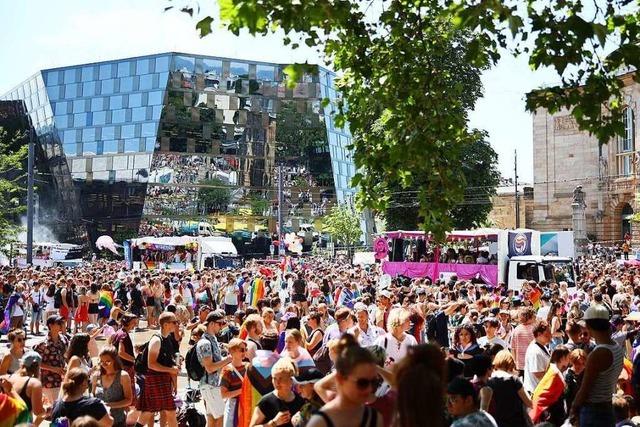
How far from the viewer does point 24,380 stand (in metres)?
7.19

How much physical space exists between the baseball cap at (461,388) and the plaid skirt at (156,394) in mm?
4326

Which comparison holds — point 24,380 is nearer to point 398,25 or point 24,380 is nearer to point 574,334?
point 398,25

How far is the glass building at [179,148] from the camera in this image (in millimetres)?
76562

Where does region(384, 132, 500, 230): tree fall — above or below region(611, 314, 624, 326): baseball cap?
above

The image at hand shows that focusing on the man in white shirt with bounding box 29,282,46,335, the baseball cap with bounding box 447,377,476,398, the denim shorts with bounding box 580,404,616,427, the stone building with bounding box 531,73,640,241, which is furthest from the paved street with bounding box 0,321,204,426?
the stone building with bounding box 531,73,640,241

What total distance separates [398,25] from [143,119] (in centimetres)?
7070

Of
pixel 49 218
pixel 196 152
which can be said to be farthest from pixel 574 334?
pixel 49 218

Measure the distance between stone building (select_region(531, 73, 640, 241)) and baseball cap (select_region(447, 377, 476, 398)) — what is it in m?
55.4

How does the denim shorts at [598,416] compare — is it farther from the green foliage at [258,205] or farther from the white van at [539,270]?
the green foliage at [258,205]

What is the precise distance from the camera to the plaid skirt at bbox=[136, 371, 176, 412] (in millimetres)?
8734

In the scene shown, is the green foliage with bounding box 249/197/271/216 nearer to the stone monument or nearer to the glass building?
the glass building

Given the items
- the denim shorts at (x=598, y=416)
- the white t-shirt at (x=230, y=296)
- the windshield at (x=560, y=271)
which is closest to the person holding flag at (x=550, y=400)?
the denim shorts at (x=598, y=416)

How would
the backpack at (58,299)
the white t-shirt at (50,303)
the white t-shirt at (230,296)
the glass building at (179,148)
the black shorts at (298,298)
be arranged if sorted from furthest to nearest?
the glass building at (179,148) < the white t-shirt at (230,296) < the white t-shirt at (50,303) < the backpack at (58,299) < the black shorts at (298,298)

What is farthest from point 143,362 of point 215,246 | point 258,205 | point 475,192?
point 258,205
